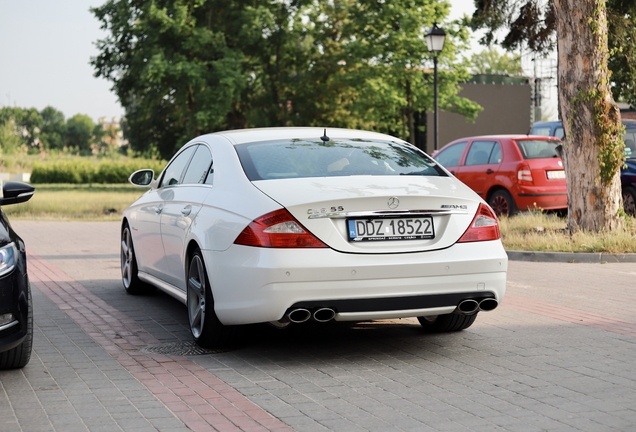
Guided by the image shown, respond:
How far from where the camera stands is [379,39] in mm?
43969

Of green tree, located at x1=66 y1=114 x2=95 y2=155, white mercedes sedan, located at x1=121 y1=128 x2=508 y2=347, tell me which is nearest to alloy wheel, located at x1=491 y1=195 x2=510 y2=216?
white mercedes sedan, located at x1=121 y1=128 x2=508 y2=347

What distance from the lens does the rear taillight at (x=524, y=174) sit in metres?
16.0

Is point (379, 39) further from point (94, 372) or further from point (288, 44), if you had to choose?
point (94, 372)

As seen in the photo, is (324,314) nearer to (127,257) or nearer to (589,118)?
(127,257)

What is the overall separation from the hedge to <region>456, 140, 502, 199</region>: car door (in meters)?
42.8

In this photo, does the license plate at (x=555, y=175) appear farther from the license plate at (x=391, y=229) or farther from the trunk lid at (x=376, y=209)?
the license plate at (x=391, y=229)

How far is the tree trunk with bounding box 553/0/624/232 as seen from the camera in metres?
13.7

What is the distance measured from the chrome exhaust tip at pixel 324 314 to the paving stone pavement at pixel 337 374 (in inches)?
13.0

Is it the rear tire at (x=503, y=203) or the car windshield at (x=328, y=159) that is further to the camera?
the rear tire at (x=503, y=203)

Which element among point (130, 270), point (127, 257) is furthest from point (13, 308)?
point (127, 257)

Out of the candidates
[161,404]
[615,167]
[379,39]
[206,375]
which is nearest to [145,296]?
[206,375]

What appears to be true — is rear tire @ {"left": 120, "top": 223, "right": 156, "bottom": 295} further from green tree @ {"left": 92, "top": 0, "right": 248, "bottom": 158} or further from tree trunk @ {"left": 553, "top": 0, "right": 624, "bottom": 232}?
green tree @ {"left": 92, "top": 0, "right": 248, "bottom": 158}

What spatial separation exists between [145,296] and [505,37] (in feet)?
56.6

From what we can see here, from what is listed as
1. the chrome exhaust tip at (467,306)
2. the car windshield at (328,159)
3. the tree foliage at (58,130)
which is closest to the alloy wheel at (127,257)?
the car windshield at (328,159)
